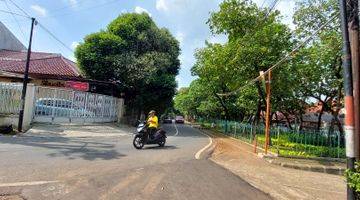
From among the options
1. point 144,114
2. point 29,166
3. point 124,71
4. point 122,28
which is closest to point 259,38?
point 124,71

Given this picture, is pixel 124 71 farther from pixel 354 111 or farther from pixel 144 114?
pixel 354 111

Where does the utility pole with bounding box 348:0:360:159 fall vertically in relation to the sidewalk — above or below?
above

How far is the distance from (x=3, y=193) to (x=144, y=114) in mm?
32929

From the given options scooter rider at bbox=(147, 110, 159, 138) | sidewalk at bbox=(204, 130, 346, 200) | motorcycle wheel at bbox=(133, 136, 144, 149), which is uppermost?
scooter rider at bbox=(147, 110, 159, 138)

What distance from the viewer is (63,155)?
35.2 feet

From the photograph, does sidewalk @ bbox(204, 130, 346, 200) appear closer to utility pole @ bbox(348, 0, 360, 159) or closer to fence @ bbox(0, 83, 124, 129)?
utility pole @ bbox(348, 0, 360, 159)

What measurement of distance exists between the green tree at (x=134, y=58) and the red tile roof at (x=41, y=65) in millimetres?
1627

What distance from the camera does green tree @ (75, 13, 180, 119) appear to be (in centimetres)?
2806

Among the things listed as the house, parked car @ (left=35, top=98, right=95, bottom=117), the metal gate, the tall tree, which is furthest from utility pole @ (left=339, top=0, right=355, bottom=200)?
the house

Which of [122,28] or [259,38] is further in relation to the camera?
[122,28]

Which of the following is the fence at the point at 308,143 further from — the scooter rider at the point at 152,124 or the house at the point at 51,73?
the house at the point at 51,73

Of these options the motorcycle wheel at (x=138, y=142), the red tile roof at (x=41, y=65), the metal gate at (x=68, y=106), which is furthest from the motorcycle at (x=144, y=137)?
the red tile roof at (x=41, y=65)

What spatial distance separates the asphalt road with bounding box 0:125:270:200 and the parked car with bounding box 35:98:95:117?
901 centimetres

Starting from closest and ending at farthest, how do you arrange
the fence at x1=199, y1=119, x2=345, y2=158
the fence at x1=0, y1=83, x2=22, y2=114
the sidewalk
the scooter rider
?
the sidewalk < the scooter rider < the fence at x1=199, y1=119, x2=345, y2=158 < the fence at x1=0, y1=83, x2=22, y2=114
